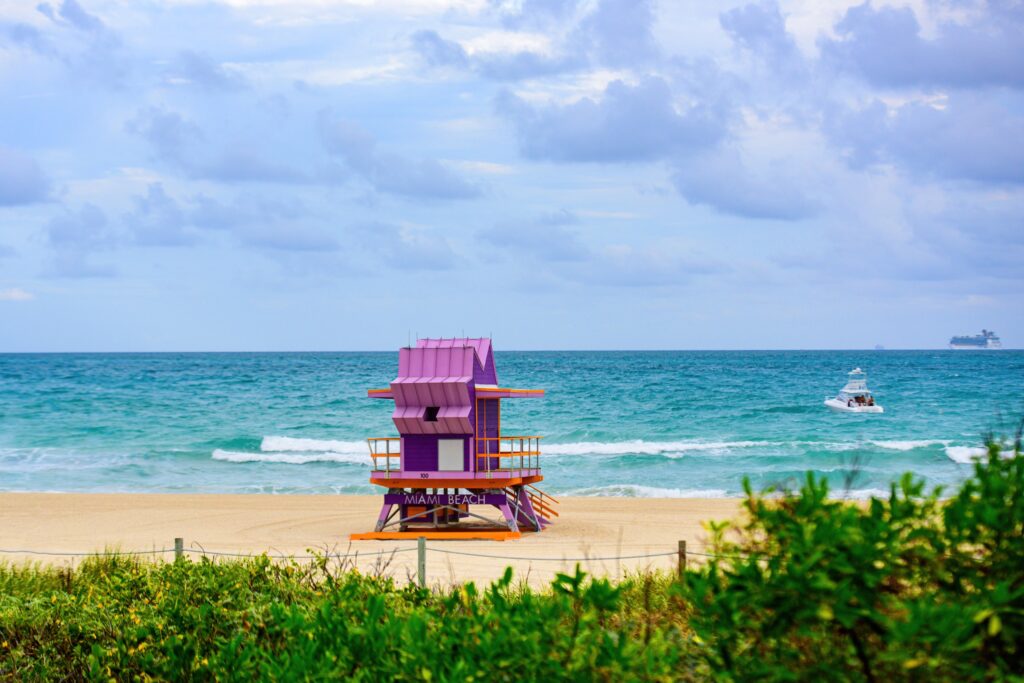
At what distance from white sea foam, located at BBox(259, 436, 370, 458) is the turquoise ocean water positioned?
9 cm

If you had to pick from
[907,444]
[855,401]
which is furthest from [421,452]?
[855,401]

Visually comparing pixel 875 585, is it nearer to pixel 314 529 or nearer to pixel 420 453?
pixel 420 453

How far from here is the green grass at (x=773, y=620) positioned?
12.8 feet

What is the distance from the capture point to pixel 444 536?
18531mm

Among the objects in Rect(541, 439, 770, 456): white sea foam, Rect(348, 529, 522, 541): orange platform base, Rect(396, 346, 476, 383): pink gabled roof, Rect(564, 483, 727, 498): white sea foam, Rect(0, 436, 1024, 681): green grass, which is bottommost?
→ Rect(564, 483, 727, 498): white sea foam

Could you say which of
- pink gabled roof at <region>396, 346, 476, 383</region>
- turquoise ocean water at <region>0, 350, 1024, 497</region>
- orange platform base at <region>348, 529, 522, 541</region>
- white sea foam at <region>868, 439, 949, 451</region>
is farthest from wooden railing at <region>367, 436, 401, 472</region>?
white sea foam at <region>868, 439, 949, 451</region>

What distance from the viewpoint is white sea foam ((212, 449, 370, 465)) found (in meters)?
35.8

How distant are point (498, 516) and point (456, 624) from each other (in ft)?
57.3

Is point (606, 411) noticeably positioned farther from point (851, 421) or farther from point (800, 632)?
point (800, 632)

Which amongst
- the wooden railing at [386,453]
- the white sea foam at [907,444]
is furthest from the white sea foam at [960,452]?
the wooden railing at [386,453]

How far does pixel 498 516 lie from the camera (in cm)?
2284

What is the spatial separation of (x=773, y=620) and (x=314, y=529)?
17.5 m

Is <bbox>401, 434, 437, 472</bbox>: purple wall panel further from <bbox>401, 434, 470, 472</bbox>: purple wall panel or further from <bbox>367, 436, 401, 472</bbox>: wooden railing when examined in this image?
<bbox>367, 436, 401, 472</bbox>: wooden railing

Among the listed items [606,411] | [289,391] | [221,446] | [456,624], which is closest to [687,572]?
[456,624]
